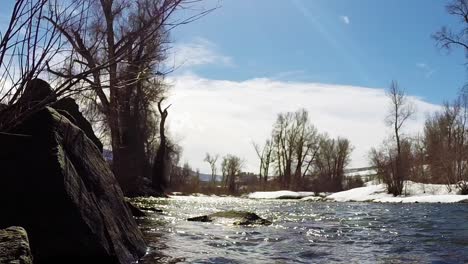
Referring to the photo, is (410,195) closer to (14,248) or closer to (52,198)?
(52,198)

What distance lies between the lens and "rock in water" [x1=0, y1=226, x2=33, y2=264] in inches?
131

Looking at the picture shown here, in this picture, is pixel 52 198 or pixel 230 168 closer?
pixel 52 198

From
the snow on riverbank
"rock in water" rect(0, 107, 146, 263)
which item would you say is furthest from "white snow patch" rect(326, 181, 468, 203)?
"rock in water" rect(0, 107, 146, 263)

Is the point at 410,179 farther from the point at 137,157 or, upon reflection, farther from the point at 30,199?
the point at 30,199

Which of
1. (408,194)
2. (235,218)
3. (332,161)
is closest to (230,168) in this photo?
(332,161)

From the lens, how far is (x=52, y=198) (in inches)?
185

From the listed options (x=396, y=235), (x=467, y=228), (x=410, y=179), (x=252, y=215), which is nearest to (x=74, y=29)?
(x=396, y=235)

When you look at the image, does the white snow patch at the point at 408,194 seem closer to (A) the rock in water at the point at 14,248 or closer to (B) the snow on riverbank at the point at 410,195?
(B) the snow on riverbank at the point at 410,195

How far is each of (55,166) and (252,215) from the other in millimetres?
8437

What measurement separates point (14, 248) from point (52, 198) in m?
1.28

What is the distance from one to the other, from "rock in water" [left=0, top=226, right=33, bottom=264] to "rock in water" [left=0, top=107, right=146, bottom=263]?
3.30 feet

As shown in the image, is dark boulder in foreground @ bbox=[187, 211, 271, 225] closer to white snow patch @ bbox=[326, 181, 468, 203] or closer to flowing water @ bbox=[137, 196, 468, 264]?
flowing water @ bbox=[137, 196, 468, 264]

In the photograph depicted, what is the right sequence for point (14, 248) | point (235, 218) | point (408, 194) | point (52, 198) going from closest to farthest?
point (14, 248) < point (52, 198) < point (235, 218) < point (408, 194)

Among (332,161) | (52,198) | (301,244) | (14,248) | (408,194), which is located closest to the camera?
(14,248)
